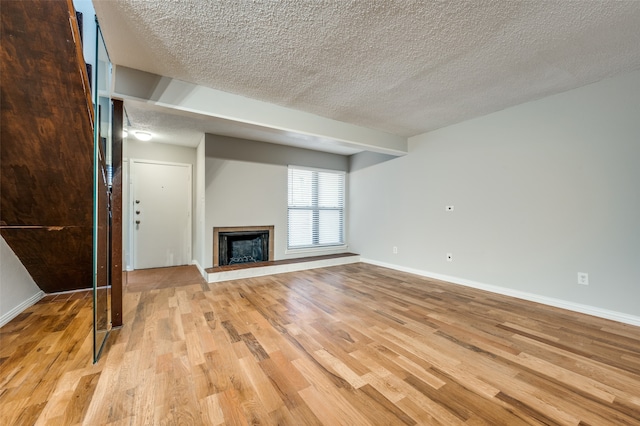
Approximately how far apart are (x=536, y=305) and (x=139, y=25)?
4.49 metres

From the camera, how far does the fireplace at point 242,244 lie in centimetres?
421

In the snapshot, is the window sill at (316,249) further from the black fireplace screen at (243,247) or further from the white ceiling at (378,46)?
the white ceiling at (378,46)

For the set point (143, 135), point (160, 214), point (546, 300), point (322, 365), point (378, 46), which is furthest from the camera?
point (160, 214)

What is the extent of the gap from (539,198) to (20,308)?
5784 millimetres

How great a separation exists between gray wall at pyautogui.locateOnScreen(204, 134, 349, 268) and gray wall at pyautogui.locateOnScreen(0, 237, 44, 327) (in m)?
1.88

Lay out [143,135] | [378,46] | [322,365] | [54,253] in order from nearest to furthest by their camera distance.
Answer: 1. [322,365]
2. [378,46]
3. [54,253]
4. [143,135]

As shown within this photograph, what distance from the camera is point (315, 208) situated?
543 cm

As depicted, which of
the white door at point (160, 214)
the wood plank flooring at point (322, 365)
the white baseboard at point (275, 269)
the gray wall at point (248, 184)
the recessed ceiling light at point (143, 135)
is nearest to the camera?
the wood plank flooring at point (322, 365)

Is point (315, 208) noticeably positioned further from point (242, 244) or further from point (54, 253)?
point (54, 253)

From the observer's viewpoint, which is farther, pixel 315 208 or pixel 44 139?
pixel 315 208

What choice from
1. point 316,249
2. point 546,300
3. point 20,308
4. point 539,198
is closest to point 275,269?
point 316,249

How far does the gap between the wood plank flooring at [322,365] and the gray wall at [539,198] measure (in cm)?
49

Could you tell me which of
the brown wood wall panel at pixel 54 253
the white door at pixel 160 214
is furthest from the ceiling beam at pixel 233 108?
the white door at pixel 160 214

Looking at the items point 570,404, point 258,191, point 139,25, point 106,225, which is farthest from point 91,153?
point 570,404
